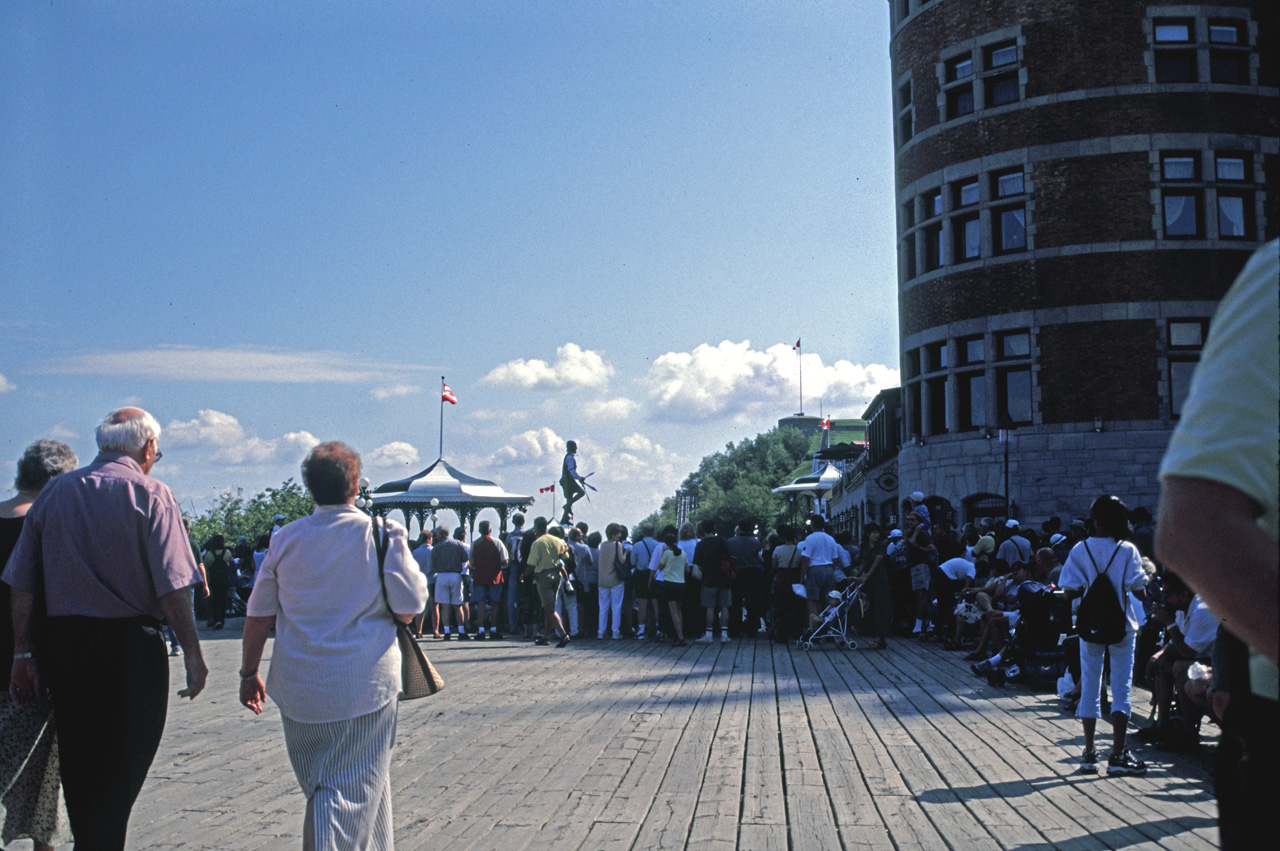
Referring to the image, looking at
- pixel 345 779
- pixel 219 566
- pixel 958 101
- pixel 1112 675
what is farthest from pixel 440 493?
pixel 345 779

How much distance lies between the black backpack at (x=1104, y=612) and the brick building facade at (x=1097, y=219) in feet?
63.5

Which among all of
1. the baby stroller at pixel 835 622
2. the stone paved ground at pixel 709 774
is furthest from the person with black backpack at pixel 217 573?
the baby stroller at pixel 835 622

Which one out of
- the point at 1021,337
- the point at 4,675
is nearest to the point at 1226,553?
the point at 4,675

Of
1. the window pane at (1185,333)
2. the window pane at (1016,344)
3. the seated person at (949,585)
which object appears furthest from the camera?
the window pane at (1016,344)

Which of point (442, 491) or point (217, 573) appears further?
point (442, 491)

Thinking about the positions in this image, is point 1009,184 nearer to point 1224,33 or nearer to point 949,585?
point 1224,33

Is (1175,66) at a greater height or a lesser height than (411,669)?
greater

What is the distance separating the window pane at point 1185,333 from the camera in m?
26.5

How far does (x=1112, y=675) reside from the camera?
7.80 metres

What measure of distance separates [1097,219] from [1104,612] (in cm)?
2166

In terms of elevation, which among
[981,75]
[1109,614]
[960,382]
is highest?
[981,75]

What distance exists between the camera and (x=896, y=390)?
43.6 metres

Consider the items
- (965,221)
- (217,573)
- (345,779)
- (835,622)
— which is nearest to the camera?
(345,779)

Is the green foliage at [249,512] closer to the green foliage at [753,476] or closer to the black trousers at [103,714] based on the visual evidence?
the green foliage at [753,476]
